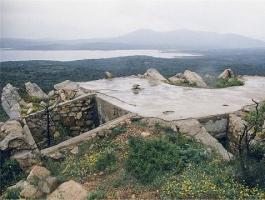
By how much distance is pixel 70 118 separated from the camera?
13141mm

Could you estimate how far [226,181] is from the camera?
6754 mm

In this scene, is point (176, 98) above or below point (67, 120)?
above

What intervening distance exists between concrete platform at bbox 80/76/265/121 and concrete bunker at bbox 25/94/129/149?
16.8 inches

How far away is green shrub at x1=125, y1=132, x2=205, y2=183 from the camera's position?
727 cm

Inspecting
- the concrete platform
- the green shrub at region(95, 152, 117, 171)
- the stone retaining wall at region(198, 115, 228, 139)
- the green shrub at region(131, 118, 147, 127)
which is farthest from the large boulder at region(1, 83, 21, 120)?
the stone retaining wall at region(198, 115, 228, 139)

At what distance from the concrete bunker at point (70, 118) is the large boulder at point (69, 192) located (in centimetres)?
489

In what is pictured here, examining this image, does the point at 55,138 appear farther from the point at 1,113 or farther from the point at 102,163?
the point at 1,113

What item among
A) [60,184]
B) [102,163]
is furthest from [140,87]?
[60,184]

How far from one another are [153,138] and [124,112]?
2.39m

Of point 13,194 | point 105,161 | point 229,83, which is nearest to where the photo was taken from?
point 13,194

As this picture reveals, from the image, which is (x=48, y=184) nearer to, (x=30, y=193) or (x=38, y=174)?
(x=30, y=193)

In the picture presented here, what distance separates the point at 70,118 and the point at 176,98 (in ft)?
12.4

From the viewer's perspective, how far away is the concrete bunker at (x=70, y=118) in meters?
12.2

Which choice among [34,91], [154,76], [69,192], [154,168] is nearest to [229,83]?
[154,76]
